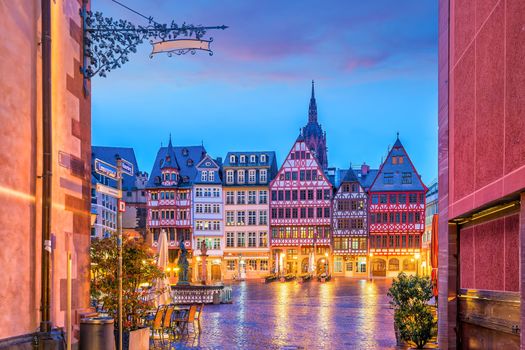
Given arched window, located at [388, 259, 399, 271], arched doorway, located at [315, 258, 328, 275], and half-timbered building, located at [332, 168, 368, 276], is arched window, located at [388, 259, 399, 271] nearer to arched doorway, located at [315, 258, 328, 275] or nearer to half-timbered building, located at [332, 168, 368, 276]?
half-timbered building, located at [332, 168, 368, 276]

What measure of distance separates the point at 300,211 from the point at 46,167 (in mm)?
63846

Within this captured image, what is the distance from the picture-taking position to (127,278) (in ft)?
40.5

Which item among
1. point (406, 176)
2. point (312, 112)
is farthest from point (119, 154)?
point (312, 112)

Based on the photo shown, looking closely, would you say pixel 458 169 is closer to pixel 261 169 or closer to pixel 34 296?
pixel 34 296

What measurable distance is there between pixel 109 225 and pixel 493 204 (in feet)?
240

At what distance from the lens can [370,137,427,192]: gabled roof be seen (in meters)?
69.7

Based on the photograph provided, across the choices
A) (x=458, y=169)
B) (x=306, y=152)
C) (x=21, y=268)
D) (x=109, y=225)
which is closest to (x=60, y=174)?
(x=21, y=268)

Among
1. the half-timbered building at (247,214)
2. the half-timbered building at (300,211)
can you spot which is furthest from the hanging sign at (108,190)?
the half-timbered building at (247,214)

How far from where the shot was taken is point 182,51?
32.9 ft

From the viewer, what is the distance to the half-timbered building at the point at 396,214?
229 ft

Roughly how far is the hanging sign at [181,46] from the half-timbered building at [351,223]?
61489mm

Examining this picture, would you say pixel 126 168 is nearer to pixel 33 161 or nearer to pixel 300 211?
pixel 33 161

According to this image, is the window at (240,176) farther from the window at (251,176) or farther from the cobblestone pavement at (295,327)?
the cobblestone pavement at (295,327)

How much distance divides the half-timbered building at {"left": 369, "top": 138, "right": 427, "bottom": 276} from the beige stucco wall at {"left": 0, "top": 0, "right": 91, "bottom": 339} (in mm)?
62255
